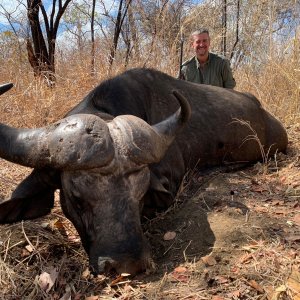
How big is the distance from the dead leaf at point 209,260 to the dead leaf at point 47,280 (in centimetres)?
87

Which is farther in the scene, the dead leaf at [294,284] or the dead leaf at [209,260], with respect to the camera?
the dead leaf at [209,260]

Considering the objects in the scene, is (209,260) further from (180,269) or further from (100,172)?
(100,172)

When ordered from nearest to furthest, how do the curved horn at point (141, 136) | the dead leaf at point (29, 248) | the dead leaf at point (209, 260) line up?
the dead leaf at point (209, 260), the curved horn at point (141, 136), the dead leaf at point (29, 248)

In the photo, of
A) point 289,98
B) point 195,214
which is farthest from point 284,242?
point 289,98

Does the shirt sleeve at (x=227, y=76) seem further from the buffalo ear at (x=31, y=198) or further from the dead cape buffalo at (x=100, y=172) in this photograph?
the buffalo ear at (x=31, y=198)

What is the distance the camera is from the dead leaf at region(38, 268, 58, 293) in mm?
2459

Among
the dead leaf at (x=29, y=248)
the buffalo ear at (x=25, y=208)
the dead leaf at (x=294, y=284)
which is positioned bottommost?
the dead leaf at (x=29, y=248)

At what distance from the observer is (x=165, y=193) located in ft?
10.0

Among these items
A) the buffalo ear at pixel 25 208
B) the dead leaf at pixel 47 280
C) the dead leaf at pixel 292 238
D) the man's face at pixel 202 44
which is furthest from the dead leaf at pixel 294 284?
the man's face at pixel 202 44

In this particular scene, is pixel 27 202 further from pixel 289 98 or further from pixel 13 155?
pixel 289 98

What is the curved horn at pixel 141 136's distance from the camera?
8.43ft

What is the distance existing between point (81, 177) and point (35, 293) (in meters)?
0.69

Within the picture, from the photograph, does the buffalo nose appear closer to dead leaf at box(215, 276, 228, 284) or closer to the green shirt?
dead leaf at box(215, 276, 228, 284)

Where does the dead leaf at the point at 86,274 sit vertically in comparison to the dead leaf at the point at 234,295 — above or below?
below
